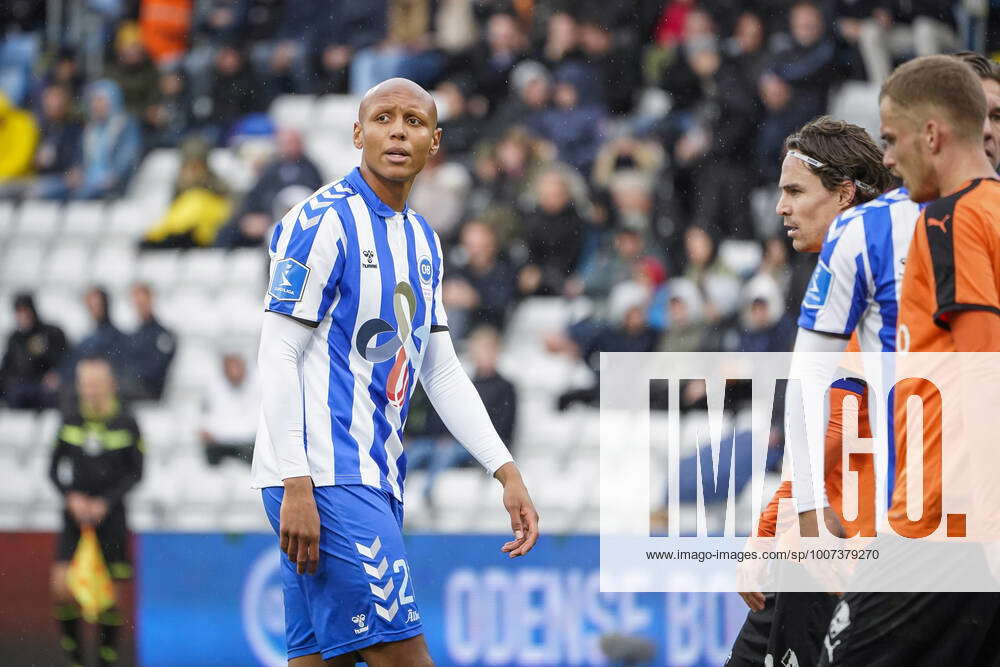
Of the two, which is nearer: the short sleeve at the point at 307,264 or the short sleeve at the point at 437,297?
the short sleeve at the point at 307,264

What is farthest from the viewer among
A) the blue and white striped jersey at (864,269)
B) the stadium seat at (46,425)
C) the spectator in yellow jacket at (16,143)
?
the spectator in yellow jacket at (16,143)

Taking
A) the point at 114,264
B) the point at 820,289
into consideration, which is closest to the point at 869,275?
the point at 820,289

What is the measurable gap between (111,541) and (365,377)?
4789mm

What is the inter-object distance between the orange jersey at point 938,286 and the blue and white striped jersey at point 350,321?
50.2 inches

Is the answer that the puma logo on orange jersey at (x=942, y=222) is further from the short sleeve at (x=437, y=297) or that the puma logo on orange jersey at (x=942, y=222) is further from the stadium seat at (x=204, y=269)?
the stadium seat at (x=204, y=269)

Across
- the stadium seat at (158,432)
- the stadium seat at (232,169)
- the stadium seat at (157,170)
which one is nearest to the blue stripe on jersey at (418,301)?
the stadium seat at (158,432)

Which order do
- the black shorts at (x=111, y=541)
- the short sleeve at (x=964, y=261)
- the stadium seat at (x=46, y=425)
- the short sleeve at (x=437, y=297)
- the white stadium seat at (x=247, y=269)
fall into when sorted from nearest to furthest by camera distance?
the short sleeve at (x=964, y=261) → the short sleeve at (x=437, y=297) → the black shorts at (x=111, y=541) → the stadium seat at (x=46, y=425) → the white stadium seat at (x=247, y=269)

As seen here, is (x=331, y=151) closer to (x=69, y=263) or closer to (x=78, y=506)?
(x=69, y=263)

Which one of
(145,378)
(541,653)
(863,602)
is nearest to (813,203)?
(863,602)

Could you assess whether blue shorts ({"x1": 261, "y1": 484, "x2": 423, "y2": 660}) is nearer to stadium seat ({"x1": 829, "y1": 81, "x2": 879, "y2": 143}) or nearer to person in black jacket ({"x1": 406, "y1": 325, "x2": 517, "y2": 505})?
person in black jacket ({"x1": 406, "y1": 325, "x2": 517, "y2": 505})

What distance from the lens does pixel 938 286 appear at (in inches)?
112

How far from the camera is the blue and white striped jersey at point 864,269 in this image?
3.53 m

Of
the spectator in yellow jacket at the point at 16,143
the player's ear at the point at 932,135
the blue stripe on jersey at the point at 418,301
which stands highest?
the spectator in yellow jacket at the point at 16,143

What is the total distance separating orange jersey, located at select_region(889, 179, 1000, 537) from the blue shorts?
47.4 inches
